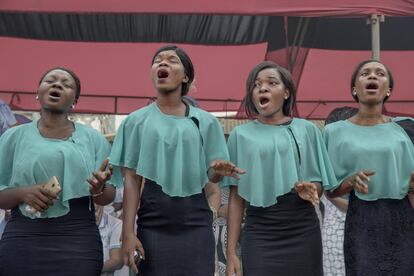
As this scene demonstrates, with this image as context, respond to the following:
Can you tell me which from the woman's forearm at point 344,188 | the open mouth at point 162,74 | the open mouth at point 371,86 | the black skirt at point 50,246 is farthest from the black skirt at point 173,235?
the open mouth at point 371,86

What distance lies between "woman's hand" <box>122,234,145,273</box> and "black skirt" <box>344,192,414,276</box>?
108 centimetres

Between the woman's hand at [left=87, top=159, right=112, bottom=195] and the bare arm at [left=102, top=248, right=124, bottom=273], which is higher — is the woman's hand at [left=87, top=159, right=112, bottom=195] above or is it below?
above

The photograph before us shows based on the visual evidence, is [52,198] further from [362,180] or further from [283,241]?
[362,180]

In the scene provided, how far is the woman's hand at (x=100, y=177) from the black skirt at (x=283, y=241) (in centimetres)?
72

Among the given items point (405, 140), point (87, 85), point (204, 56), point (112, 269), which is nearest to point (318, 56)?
point (204, 56)

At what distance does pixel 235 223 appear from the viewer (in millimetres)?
2865

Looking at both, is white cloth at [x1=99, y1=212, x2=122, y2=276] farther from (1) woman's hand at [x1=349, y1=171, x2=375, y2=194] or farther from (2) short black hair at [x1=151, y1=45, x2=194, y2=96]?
(1) woman's hand at [x1=349, y1=171, x2=375, y2=194]

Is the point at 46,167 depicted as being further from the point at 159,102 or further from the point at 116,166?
the point at 159,102

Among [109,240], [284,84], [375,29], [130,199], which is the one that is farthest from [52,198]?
[375,29]

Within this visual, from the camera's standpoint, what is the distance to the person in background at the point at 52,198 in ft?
8.64

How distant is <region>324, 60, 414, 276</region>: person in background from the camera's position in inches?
112

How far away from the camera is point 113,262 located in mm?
4523

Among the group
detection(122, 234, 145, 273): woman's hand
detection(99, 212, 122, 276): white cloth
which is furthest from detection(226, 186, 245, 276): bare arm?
detection(99, 212, 122, 276): white cloth

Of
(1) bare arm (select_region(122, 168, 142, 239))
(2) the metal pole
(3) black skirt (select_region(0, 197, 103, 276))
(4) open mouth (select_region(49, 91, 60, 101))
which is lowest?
(3) black skirt (select_region(0, 197, 103, 276))
